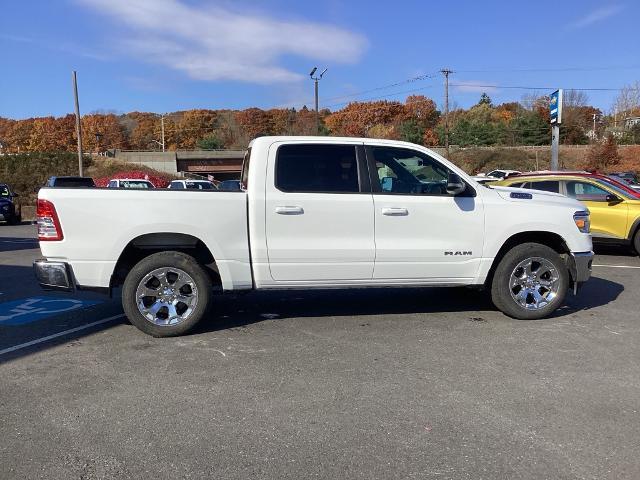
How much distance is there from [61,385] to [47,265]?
4.94 ft

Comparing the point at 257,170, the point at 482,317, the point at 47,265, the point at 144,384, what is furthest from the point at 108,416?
the point at 482,317

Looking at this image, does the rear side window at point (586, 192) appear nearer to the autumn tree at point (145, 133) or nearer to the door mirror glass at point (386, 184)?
the door mirror glass at point (386, 184)

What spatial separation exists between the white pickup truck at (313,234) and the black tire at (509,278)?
0.01 meters

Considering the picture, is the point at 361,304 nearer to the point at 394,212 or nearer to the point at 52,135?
the point at 394,212

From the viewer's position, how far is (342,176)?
19.0 ft

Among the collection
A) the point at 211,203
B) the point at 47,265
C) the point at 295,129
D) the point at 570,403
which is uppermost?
the point at 295,129

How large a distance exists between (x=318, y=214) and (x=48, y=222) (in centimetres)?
266

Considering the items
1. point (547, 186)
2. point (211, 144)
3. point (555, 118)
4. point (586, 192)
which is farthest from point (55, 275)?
point (211, 144)

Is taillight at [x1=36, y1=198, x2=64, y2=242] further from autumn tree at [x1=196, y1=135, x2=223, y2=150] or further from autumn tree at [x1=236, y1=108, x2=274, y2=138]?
autumn tree at [x1=236, y1=108, x2=274, y2=138]

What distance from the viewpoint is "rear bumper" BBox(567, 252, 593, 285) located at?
20.2ft

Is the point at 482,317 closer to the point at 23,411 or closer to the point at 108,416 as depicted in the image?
the point at 108,416

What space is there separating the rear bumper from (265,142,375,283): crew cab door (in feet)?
7.80

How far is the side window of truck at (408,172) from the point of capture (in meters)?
5.86

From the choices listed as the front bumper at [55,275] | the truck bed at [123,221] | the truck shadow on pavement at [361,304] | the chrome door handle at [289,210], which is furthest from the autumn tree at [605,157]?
the front bumper at [55,275]
